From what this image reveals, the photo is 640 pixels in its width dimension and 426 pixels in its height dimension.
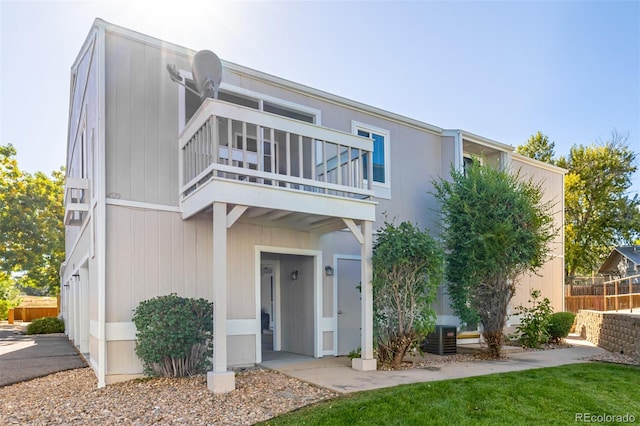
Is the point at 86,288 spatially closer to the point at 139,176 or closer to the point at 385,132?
the point at 139,176

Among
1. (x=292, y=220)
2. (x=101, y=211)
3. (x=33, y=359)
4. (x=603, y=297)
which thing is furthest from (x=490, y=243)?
(x=33, y=359)

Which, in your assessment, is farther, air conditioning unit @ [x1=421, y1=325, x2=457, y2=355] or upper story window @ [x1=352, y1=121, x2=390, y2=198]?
upper story window @ [x1=352, y1=121, x2=390, y2=198]

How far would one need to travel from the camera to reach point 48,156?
25.0 metres

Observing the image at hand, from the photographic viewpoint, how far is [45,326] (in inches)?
645

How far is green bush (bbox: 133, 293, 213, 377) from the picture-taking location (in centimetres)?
659

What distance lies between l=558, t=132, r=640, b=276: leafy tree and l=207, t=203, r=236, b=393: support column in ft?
86.4

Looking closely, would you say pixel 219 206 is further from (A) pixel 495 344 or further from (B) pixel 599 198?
(B) pixel 599 198

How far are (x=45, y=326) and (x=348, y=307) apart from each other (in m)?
12.7

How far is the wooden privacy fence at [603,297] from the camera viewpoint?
1500 cm

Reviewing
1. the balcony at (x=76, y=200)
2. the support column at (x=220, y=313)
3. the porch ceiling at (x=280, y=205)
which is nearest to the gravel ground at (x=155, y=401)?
the support column at (x=220, y=313)

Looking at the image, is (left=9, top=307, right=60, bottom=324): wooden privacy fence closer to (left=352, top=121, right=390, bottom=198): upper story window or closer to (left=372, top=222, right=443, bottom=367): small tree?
(left=352, top=121, right=390, bottom=198): upper story window

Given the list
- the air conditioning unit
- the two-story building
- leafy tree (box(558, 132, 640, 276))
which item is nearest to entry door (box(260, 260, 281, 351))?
the two-story building

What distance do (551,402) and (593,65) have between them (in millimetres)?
11963

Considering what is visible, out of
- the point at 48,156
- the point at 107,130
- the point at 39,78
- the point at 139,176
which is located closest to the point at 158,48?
the point at 107,130
